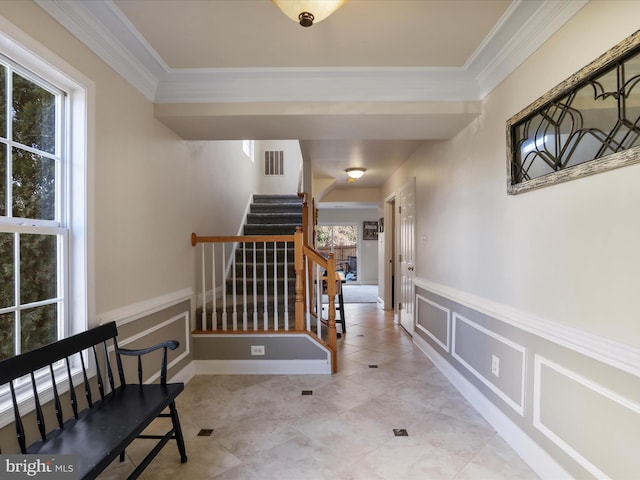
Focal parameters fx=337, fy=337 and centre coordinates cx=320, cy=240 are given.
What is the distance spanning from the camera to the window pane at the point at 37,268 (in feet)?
5.21

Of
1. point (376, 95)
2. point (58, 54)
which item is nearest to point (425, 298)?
point (376, 95)

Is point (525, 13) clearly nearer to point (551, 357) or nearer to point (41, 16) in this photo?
point (551, 357)

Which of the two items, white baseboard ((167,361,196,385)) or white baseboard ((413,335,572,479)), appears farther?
white baseboard ((167,361,196,385))

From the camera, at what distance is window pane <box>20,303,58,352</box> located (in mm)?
1584

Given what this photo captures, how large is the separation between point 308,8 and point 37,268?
69.9 inches

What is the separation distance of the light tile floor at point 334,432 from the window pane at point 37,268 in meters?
1.06

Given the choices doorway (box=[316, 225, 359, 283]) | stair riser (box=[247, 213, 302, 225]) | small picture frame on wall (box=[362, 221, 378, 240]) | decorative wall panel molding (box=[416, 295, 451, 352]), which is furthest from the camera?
doorway (box=[316, 225, 359, 283])

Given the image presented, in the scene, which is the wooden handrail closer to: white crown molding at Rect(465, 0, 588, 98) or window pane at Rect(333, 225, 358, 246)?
white crown molding at Rect(465, 0, 588, 98)

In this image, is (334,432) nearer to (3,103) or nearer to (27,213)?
(27,213)

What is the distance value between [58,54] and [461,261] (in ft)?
9.98

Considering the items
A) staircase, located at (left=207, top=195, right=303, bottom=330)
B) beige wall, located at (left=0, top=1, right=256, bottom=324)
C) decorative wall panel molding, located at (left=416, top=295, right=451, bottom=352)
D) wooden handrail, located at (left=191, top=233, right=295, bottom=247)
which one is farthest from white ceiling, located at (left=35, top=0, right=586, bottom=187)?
decorative wall panel molding, located at (left=416, top=295, right=451, bottom=352)

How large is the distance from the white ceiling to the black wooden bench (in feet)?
5.35

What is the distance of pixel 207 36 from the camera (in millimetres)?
2064

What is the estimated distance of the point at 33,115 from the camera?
5.40 ft
